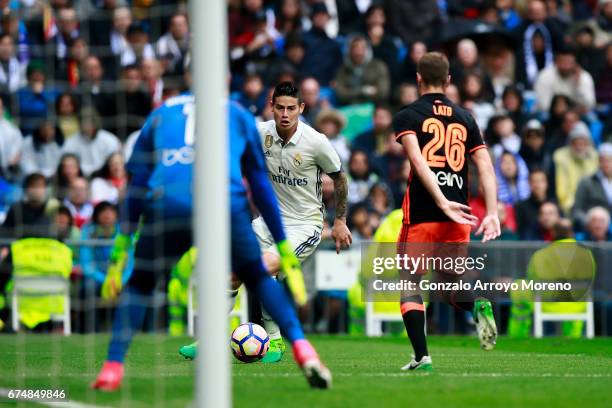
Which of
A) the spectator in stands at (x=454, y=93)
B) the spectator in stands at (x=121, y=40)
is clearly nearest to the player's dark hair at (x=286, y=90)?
the spectator in stands at (x=121, y=40)

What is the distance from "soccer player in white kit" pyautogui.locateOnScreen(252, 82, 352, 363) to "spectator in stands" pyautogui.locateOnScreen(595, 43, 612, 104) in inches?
365

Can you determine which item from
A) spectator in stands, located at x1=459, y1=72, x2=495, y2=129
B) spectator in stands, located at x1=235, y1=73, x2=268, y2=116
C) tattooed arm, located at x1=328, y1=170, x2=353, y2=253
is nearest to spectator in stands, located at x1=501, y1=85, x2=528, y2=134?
spectator in stands, located at x1=459, y1=72, x2=495, y2=129

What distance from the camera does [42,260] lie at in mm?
14898

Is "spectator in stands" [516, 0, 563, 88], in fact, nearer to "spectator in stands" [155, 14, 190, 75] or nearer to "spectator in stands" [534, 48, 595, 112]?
"spectator in stands" [534, 48, 595, 112]

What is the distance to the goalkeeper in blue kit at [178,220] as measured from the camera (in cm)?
772

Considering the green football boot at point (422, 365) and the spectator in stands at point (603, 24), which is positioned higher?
the spectator in stands at point (603, 24)

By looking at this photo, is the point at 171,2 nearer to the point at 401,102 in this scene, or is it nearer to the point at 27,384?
the point at 401,102

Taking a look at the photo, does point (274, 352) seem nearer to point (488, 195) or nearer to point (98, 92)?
point (488, 195)

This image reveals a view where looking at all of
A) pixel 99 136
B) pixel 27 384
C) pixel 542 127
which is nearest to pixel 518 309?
pixel 542 127

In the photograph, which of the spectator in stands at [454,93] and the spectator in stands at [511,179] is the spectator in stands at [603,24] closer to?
the spectator in stands at [454,93]

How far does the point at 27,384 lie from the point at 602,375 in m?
4.13

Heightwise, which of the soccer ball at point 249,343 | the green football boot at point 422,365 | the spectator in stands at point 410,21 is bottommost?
the green football boot at point 422,365

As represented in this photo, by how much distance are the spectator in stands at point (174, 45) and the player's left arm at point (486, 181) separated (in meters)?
6.99

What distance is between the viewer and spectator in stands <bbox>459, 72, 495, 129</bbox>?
18.2 metres
